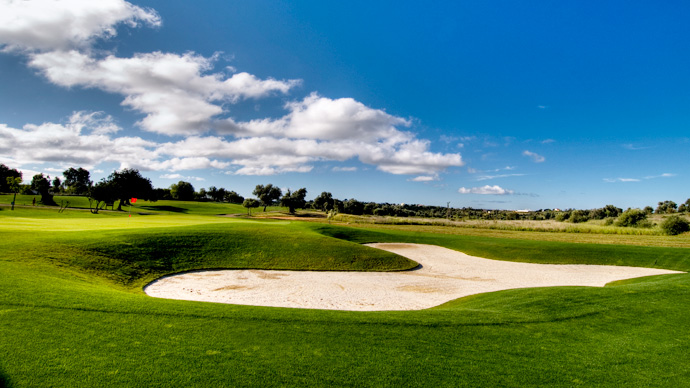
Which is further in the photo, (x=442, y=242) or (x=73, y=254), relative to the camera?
(x=442, y=242)

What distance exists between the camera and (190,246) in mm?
20078

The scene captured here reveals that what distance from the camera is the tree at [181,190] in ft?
408

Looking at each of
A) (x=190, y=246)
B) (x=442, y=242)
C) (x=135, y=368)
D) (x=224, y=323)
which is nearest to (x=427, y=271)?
(x=442, y=242)

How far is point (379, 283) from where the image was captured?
17.3 metres

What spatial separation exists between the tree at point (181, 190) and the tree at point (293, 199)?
51.2 m

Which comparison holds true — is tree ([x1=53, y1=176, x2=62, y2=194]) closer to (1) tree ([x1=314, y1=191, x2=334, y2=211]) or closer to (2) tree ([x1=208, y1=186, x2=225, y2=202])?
(2) tree ([x1=208, y1=186, x2=225, y2=202])

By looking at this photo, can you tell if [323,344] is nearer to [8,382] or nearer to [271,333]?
[271,333]

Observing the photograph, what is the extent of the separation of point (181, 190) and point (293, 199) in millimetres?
54605

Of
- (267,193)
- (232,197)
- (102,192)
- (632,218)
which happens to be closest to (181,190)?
(232,197)

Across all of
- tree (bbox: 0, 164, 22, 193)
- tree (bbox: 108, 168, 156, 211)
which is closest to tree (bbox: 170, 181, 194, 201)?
tree (bbox: 108, 168, 156, 211)

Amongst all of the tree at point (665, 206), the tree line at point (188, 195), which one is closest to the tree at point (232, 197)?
the tree line at point (188, 195)

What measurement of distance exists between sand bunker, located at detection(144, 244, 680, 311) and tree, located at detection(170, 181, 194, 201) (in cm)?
12053

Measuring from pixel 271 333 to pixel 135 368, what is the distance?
2428 millimetres

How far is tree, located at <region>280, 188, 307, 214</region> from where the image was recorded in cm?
9556
